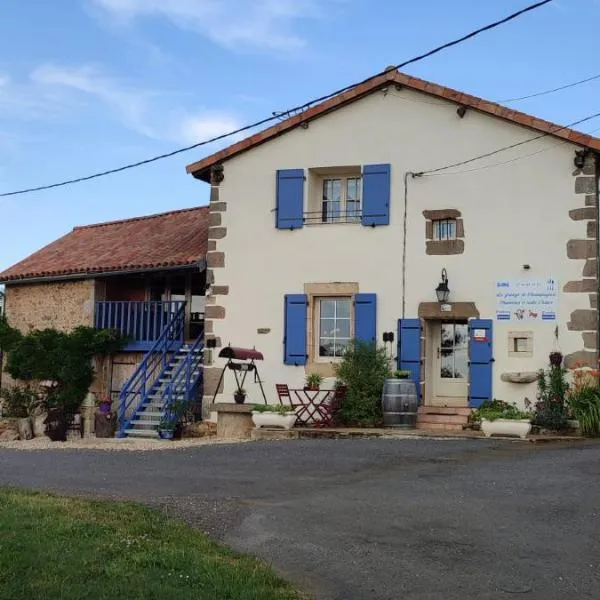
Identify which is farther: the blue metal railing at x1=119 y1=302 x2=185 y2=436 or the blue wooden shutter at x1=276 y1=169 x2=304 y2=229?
the blue metal railing at x1=119 y1=302 x2=185 y2=436

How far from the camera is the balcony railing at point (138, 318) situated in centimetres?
1805

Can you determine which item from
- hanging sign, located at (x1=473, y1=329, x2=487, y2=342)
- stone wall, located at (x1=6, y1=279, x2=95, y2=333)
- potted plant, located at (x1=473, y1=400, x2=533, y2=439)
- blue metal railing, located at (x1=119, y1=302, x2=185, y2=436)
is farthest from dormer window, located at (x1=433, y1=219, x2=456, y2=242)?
stone wall, located at (x1=6, y1=279, x2=95, y2=333)

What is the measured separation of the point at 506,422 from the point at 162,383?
690cm

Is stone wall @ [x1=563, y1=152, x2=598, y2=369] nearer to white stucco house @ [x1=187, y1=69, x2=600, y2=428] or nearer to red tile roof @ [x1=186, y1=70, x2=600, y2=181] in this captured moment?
white stucco house @ [x1=187, y1=69, x2=600, y2=428]

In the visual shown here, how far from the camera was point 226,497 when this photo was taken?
8.37 metres

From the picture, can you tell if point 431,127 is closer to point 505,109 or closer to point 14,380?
point 505,109

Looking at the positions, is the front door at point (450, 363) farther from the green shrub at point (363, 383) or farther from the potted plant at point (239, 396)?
the potted plant at point (239, 396)

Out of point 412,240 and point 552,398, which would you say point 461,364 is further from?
point 412,240

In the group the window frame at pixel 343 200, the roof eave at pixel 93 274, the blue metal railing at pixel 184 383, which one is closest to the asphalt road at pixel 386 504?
the blue metal railing at pixel 184 383

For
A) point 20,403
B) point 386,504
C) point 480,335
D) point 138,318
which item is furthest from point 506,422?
point 20,403

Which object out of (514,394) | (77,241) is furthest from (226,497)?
(77,241)

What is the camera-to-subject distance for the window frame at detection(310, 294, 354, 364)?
50.8 feet

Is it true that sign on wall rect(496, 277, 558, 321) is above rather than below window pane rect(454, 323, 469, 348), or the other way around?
above

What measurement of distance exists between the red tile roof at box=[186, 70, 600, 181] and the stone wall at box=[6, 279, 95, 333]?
12.6 feet
